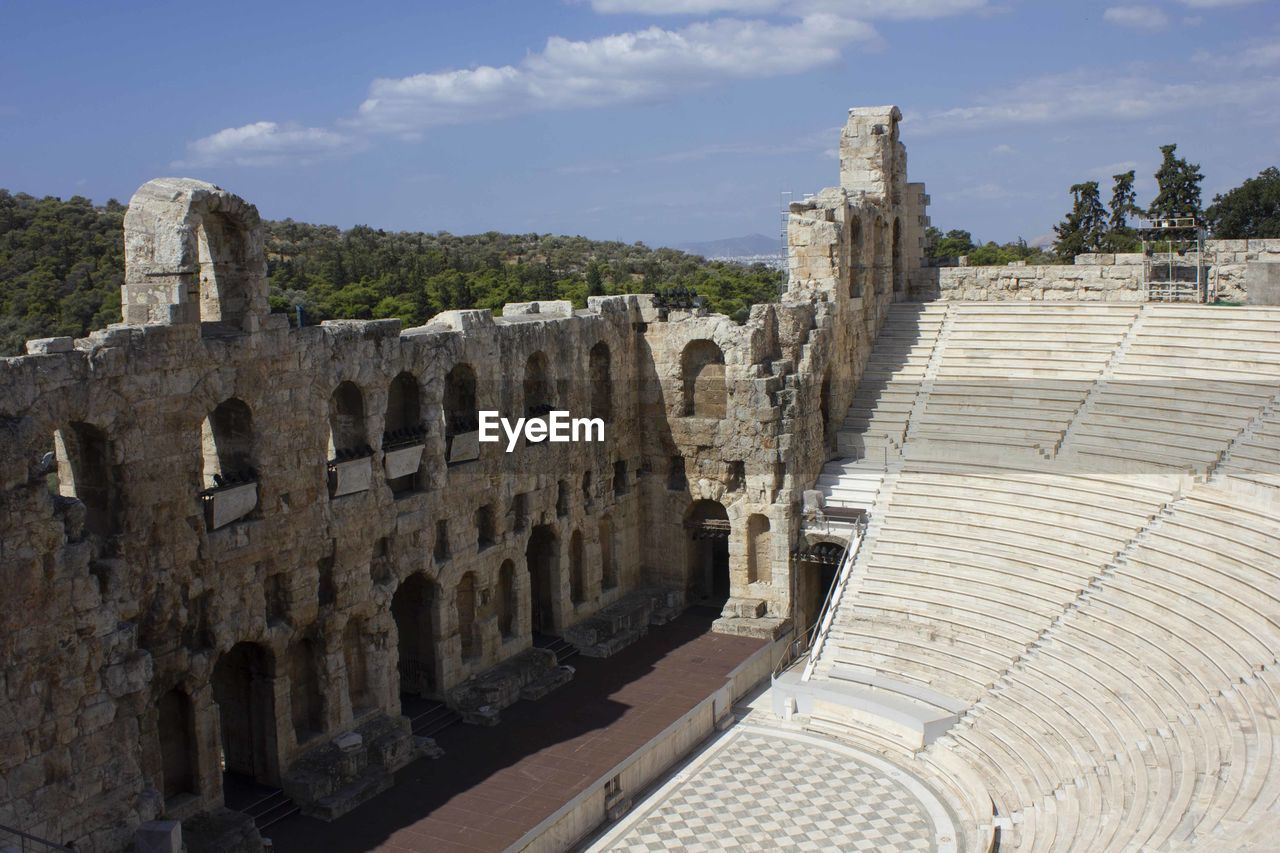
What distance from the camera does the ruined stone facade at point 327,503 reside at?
14742 millimetres

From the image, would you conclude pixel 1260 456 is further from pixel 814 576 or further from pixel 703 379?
pixel 703 379

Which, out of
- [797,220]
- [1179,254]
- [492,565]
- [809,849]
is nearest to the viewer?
[809,849]

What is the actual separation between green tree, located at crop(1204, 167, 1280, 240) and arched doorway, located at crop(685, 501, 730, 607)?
30.1 meters

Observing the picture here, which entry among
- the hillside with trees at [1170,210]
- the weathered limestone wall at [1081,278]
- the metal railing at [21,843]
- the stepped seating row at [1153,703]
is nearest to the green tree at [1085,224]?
the hillside with trees at [1170,210]

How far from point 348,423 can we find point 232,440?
8.06ft

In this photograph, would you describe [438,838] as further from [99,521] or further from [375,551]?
[99,521]

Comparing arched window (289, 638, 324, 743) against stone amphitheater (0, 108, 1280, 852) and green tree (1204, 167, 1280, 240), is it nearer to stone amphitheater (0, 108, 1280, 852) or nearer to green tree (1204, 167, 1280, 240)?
stone amphitheater (0, 108, 1280, 852)

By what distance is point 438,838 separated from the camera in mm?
17484

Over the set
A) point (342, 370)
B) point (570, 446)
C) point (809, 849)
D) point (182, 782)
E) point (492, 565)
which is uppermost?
point (342, 370)

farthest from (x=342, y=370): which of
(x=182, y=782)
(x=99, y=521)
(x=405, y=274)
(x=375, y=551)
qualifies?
(x=405, y=274)

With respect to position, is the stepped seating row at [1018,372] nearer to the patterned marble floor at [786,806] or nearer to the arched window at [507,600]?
the patterned marble floor at [786,806]

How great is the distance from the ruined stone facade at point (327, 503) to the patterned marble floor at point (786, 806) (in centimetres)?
404

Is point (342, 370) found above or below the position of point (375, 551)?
above

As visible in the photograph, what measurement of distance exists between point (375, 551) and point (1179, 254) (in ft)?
77.2
